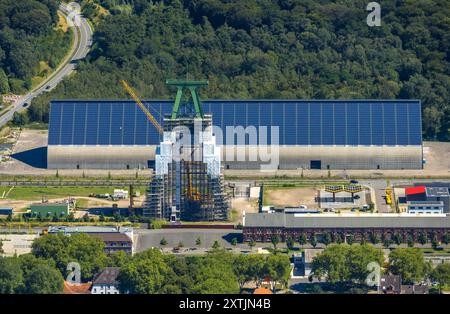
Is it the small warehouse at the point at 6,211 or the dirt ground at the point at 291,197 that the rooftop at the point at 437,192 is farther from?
the small warehouse at the point at 6,211

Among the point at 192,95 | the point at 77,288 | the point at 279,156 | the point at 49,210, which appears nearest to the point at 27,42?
the point at 279,156

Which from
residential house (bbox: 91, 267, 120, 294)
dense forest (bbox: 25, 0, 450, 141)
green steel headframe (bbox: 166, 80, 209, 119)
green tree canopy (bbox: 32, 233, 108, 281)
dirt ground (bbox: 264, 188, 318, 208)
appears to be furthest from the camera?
dense forest (bbox: 25, 0, 450, 141)

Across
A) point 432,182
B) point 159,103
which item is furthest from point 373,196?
point 159,103

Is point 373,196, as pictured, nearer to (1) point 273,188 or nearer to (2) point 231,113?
(1) point 273,188

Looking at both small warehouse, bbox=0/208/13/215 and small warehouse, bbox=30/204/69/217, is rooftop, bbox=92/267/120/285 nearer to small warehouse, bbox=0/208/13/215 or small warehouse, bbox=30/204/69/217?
small warehouse, bbox=30/204/69/217

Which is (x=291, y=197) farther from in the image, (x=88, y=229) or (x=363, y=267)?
(x=363, y=267)

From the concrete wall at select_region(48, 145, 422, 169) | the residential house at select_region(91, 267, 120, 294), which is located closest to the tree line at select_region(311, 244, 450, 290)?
the residential house at select_region(91, 267, 120, 294)
